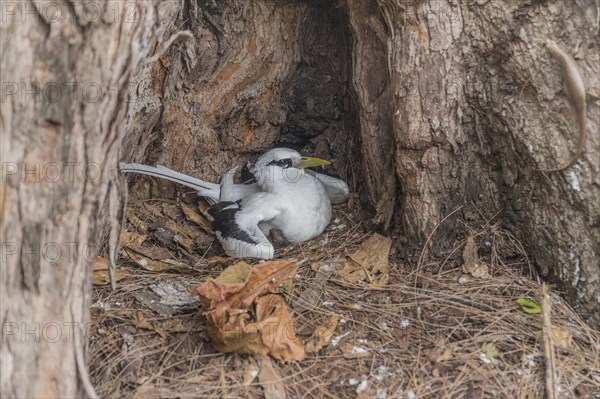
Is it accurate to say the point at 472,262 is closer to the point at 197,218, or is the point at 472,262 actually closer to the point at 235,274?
the point at 235,274

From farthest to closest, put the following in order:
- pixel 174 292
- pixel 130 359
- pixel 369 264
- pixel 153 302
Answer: pixel 369 264
pixel 174 292
pixel 153 302
pixel 130 359

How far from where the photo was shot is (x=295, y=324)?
3781 mm

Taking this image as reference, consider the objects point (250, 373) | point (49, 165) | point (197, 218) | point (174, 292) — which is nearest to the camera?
point (49, 165)

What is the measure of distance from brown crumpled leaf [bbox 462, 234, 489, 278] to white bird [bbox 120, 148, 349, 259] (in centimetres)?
132

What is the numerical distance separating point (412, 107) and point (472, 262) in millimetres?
1099

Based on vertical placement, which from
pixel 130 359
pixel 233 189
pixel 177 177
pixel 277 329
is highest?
pixel 177 177

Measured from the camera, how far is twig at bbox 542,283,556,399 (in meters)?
3.21

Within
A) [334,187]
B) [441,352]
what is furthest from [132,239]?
[441,352]

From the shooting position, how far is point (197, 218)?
17.5 feet

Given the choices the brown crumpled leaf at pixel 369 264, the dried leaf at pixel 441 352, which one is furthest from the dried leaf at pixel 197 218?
the dried leaf at pixel 441 352

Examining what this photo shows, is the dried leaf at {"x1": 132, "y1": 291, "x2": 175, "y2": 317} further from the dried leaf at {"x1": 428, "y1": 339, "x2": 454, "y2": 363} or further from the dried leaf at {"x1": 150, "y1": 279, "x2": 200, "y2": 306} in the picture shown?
the dried leaf at {"x1": 428, "y1": 339, "x2": 454, "y2": 363}

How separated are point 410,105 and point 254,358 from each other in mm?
1887

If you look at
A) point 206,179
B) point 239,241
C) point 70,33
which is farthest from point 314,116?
point 70,33

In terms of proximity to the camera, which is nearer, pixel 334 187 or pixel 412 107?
pixel 412 107
